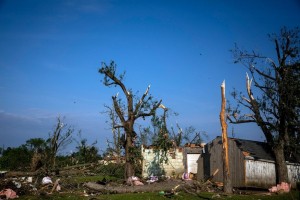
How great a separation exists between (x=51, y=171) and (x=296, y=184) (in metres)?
20.6

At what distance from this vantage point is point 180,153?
1236 inches

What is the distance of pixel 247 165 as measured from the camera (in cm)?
2409

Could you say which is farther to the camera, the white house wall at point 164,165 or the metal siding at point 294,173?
the white house wall at point 164,165

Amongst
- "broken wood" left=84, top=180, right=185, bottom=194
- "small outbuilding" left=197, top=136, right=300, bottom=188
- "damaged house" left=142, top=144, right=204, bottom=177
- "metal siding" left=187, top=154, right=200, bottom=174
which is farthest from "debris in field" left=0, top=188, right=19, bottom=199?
"metal siding" left=187, top=154, right=200, bottom=174

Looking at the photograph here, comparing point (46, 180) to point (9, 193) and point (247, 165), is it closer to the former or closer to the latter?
point (9, 193)

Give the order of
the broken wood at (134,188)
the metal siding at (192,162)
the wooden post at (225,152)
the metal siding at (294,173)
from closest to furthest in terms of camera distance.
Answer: the broken wood at (134,188)
the wooden post at (225,152)
the metal siding at (294,173)
the metal siding at (192,162)

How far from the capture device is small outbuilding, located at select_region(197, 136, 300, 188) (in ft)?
79.2

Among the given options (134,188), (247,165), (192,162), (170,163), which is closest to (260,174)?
(247,165)

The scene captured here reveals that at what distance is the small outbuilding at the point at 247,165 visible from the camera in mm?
24141

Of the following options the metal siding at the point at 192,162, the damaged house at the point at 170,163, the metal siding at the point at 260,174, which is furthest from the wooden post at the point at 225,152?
the metal siding at the point at 192,162

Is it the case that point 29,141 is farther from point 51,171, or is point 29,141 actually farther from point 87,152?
point 51,171

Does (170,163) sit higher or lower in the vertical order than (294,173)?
higher

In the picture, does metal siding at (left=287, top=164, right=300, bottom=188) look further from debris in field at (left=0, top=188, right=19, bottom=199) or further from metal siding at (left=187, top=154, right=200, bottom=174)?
debris in field at (left=0, top=188, right=19, bottom=199)

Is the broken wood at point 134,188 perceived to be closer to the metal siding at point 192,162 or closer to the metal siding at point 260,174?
the metal siding at point 260,174
